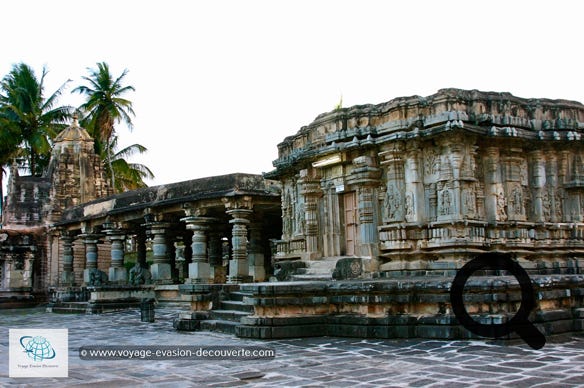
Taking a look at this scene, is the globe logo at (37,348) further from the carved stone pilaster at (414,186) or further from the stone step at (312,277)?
the carved stone pilaster at (414,186)

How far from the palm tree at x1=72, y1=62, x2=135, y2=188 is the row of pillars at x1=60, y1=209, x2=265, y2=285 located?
1235 centimetres

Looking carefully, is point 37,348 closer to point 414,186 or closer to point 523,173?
point 414,186

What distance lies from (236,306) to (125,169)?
2589cm

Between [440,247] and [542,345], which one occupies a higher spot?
[440,247]

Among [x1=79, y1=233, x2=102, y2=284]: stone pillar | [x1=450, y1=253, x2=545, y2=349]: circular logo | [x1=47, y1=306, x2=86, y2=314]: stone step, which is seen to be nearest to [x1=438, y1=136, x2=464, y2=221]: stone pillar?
[x1=450, y1=253, x2=545, y2=349]: circular logo

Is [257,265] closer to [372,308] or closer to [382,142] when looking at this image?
[382,142]

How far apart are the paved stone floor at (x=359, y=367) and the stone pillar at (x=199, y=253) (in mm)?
8418

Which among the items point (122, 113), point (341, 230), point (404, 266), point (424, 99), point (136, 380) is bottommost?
point (136, 380)

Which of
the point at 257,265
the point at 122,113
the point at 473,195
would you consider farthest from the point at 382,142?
the point at 122,113

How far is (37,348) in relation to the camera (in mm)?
5906

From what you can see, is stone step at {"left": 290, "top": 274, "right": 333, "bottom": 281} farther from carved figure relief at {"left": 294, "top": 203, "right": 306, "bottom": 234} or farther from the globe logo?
the globe logo

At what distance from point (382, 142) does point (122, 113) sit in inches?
1011

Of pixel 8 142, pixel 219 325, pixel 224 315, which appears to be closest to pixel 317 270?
pixel 224 315

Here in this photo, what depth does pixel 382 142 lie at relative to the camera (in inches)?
446
